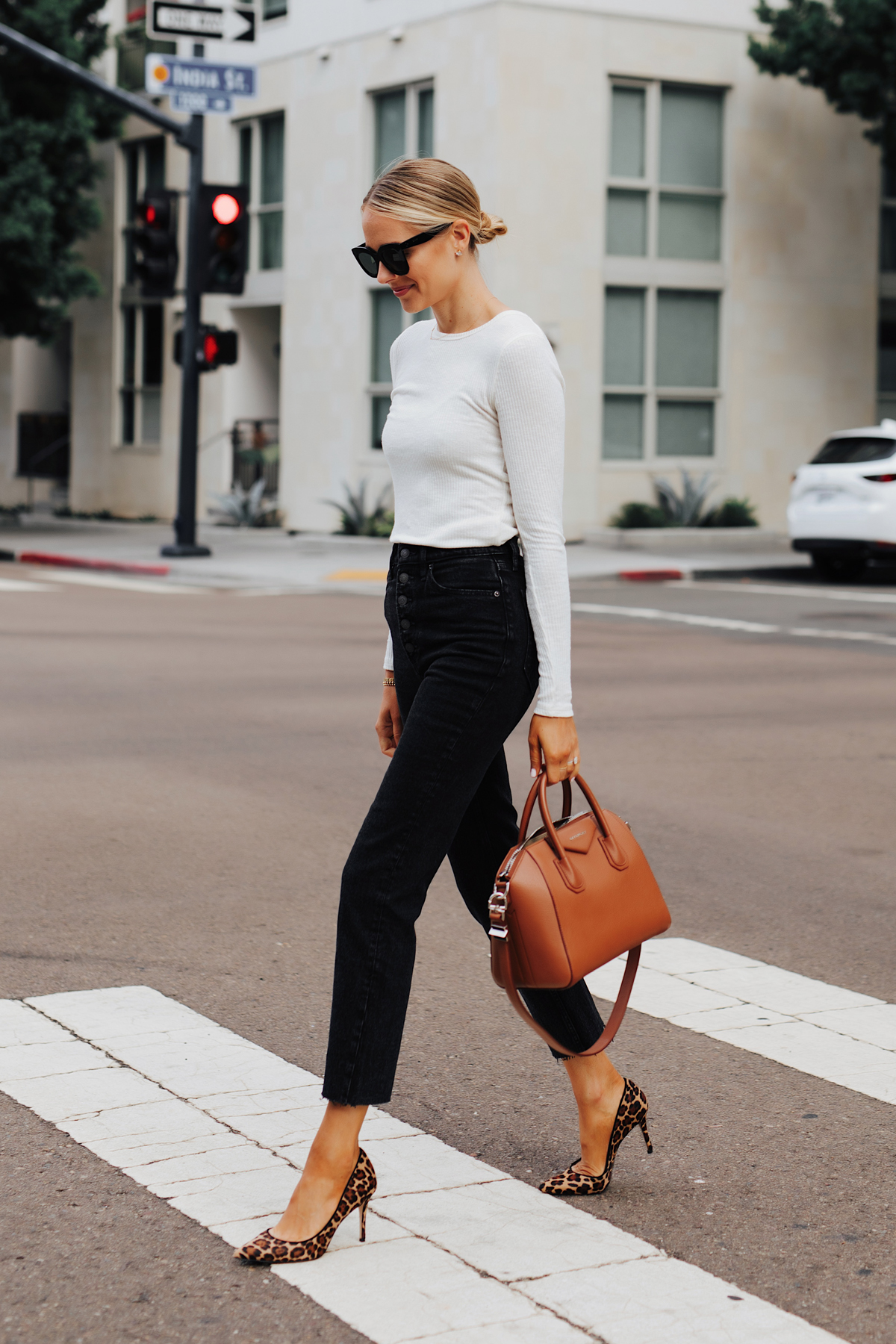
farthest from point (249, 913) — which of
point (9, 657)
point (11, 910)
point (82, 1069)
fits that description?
point (9, 657)

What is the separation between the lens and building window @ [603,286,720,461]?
25.9m

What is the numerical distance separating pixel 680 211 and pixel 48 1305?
24498mm

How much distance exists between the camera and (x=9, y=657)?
42.1ft

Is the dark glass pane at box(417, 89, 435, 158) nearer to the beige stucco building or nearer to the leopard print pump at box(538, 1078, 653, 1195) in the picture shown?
the beige stucco building

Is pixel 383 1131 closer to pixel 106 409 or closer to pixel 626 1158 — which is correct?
pixel 626 1158

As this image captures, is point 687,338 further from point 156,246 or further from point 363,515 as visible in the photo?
point 156,246

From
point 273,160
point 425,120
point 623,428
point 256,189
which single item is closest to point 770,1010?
point 623,428

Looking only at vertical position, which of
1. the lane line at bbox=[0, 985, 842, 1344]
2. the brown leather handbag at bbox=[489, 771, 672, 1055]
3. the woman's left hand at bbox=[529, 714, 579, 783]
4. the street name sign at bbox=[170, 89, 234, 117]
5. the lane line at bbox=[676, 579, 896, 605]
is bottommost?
the lane line at bbox=[0, 985, 842, 1344]

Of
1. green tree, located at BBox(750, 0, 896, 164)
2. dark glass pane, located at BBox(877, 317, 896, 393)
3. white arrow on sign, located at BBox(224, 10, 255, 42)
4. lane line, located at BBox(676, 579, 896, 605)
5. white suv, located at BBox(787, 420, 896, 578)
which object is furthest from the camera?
dark glass pane, located at BBox(877, 317, 896, 393)

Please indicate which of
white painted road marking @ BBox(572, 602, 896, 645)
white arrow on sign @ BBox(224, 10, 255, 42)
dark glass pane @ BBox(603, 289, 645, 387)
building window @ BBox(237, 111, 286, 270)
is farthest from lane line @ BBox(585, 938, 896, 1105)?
building window @ BBox(237, 111, 286, 270)

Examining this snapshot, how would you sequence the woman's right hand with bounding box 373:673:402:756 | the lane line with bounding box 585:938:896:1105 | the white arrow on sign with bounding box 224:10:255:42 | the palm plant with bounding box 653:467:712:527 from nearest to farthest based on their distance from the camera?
the woman's right hand with bounding box 373:673:402:756
the lane line with bounding box 585:938:896:1105
the white arrow on sign with bounding box 224:10:255:42
the palm plant with bounding box 653:467:712:527

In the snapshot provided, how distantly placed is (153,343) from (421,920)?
27.9 m

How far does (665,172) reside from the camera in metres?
25.9

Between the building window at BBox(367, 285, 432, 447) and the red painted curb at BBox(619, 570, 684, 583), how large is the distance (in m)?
6.25
